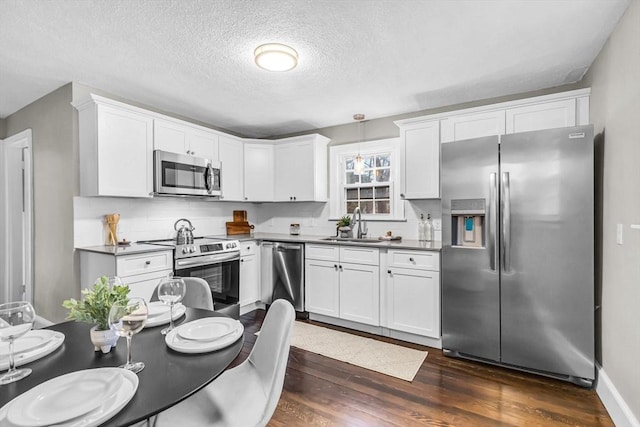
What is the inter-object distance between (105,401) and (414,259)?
2.65 meters

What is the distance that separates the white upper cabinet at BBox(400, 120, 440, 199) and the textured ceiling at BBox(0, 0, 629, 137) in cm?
34

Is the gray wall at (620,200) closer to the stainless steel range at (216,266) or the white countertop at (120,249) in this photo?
the stainless steel range at (216,266)

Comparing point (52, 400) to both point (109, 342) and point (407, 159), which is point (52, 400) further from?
point (407, 159)

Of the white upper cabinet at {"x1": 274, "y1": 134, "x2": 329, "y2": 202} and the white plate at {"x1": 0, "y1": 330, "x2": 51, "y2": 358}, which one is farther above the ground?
the white upper cabinet at {"x1": 274, "y1": 134, "x2": 329, "y2": 202}

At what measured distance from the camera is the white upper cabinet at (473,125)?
10.0ft

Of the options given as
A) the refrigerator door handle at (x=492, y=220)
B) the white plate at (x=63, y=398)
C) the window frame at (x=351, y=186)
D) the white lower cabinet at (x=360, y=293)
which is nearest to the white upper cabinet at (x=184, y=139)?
the window frame at (x=351, y=186)

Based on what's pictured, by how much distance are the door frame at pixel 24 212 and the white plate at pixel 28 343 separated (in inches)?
113

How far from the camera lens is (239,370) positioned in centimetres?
160

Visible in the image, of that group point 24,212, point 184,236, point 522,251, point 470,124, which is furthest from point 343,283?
point 24,212

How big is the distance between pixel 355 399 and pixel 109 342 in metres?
1.62

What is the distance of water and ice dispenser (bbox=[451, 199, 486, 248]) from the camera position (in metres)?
2.68

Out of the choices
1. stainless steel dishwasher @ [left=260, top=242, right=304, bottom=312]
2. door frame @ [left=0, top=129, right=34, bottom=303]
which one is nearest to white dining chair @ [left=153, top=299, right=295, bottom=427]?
stainless steel dishwasher @ [left=260, top=242, right=304, bottom=312]

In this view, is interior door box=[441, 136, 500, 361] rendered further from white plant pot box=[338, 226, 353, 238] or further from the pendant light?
white plant pot box=[338, 226, 353, 238]

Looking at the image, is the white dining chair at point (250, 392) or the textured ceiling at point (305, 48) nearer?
the white dining chair at point (250, 392)
